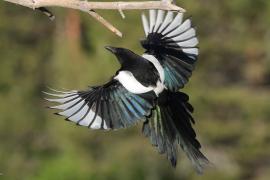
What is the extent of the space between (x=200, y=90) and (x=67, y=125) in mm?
1804

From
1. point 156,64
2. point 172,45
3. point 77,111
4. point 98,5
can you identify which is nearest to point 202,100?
point 172,45

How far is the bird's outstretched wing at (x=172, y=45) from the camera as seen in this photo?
3955 mm

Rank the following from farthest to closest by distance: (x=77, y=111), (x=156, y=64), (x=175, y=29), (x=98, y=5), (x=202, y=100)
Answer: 1. (x=202, y=100)
2. (x=175, y=29)
3. (x=156, y=64)
4. (x=77, y=111)
5. (x=98, y=5)

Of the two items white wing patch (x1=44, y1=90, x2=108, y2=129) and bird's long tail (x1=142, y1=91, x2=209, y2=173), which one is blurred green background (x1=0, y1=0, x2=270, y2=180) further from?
white wing patch (x1=44, y1=90, x2=108, y2=129)

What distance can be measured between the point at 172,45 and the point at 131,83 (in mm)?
281

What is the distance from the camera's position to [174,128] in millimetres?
4043

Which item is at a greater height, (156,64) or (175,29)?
(175,29)

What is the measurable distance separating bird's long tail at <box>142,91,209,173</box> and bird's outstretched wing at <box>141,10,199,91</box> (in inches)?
2.9

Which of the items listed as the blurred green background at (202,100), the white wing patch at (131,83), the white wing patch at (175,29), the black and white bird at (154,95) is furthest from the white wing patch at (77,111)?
the blurred green background at (202,100)

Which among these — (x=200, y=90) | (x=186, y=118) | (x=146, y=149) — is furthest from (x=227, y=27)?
(x=186, y=118)

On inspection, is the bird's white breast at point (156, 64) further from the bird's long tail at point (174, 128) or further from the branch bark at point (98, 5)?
the branch bark at point (98, 5)

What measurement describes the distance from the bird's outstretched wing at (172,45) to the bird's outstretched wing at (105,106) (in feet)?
0.43

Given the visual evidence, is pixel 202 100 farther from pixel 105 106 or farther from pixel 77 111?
pixel 77 111

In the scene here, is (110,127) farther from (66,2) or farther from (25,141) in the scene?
(25,141)
